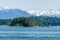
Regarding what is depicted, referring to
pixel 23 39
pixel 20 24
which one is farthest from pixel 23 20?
pixel 23 39

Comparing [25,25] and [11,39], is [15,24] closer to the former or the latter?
[25,25]

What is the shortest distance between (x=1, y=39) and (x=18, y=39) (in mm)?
3462

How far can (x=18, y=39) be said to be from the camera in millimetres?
73438

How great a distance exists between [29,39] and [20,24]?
100 m

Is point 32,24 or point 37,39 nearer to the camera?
point 37,39

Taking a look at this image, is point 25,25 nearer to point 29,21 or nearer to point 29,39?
point 29,21

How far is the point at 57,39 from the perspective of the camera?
242ft

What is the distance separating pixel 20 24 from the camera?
6841 inches

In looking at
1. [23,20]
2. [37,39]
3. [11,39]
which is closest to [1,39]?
[11,39]

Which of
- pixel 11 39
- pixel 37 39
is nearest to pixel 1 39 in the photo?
pixel 11 39

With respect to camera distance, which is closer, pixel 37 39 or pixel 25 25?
pixel 37 39

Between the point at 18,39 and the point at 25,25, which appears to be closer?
the point at 18,39

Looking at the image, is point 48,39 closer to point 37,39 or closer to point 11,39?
point 37,39

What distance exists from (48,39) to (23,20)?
320 ft
